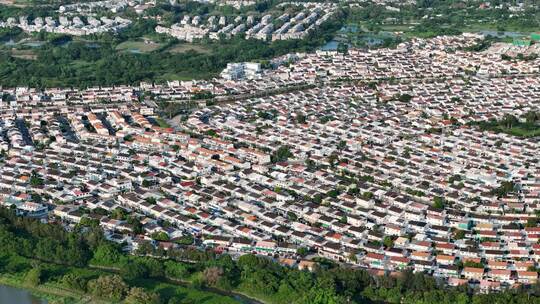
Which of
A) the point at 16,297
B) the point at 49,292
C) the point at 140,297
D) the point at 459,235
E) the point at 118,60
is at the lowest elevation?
the point at 16,297

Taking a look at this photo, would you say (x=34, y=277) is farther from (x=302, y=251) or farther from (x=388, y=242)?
(x=388, y=242)

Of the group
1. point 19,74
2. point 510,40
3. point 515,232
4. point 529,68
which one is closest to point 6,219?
point 515,232

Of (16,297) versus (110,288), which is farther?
(16,297)

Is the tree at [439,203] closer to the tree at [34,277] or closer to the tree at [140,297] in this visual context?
the tree at [140,297]

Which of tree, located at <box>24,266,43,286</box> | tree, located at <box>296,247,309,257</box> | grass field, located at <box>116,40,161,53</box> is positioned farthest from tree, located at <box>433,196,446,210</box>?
grass field, located at <box>116,40,161,53</box>

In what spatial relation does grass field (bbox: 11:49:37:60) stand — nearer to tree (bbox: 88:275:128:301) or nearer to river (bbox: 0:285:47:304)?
river (bbox: 0:285:47:304)

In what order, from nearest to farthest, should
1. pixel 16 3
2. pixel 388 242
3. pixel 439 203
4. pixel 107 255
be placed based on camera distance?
1. pixel 107 255
2. pixel 388 242
3. pixel 439 203
4. pixel 16 3

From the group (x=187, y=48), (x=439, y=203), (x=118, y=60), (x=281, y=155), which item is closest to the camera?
(x=439, y=203)


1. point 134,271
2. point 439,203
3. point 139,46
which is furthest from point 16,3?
point 439,203

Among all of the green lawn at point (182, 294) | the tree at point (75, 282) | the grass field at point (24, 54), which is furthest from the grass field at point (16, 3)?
the green lawn at point (182, 294)
